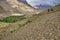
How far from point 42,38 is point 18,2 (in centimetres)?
10110

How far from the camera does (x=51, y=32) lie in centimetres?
1248

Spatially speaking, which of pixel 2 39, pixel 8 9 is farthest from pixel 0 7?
pixel 2 39

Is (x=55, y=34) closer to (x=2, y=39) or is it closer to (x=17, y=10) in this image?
(x=2, y=39)

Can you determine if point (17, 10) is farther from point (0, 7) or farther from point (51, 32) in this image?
point (51, 32)

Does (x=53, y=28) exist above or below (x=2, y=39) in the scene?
above

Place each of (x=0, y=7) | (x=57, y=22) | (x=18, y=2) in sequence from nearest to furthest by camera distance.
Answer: (x=57, y=22) < (x=0, y=7) < (x=18, y=2)

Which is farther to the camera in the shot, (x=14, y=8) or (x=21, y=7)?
(x=21, y=7)

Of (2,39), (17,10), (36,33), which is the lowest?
(17,10)

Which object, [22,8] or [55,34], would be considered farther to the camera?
[22,8]

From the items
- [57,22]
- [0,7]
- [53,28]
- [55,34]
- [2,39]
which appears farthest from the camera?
[0,7]

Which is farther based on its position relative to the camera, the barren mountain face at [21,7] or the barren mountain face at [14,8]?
the barren mountain face at [21,7]

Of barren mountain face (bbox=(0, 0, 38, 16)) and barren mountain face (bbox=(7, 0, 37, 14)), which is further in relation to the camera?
barren mountain face (bbox=(7, 0, 37, 14))

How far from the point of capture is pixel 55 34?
39.1ft

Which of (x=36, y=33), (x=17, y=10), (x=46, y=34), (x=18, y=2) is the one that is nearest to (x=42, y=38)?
(x=46, y=34)
